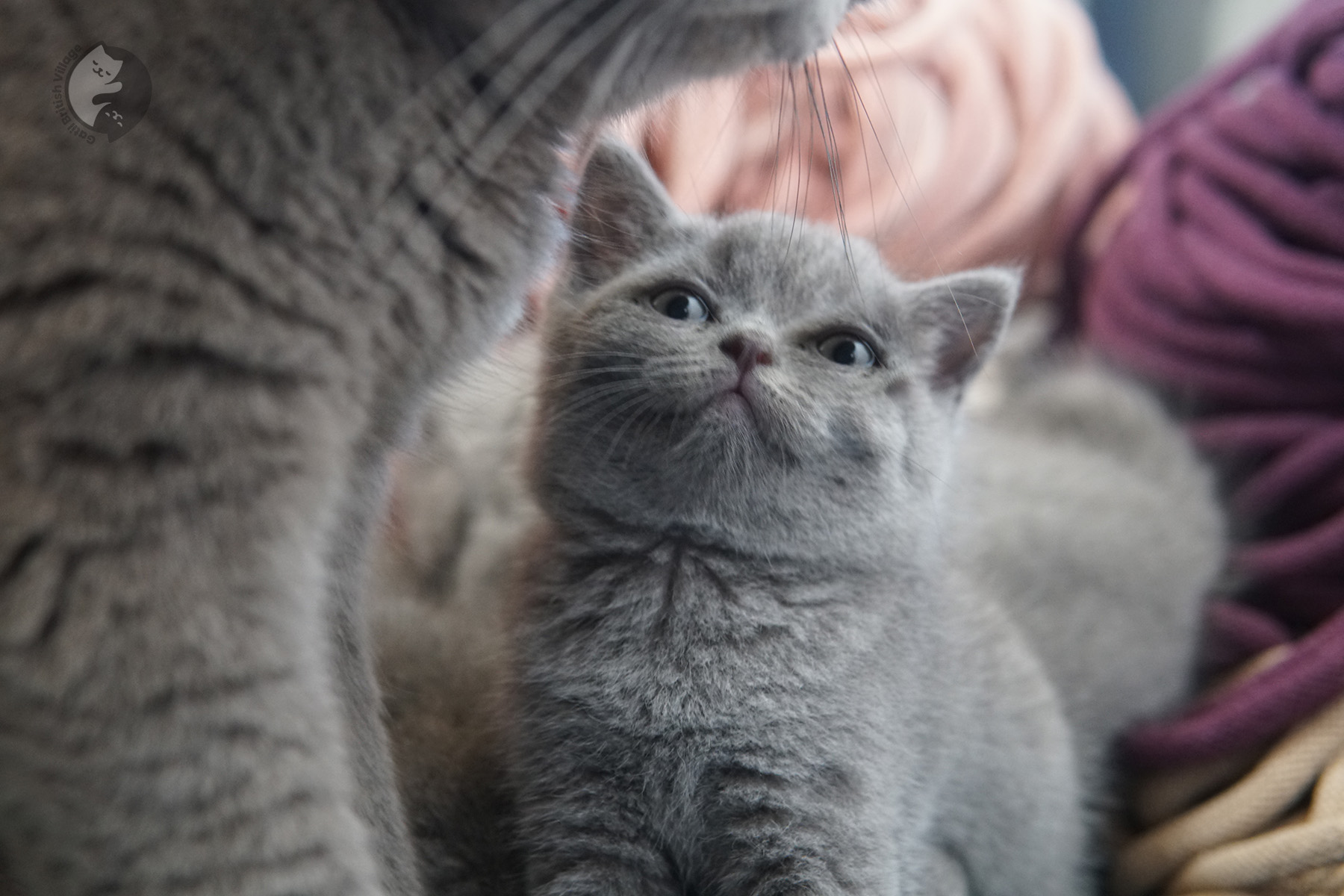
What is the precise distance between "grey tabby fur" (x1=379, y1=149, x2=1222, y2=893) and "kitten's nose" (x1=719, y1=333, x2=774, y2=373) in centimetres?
1

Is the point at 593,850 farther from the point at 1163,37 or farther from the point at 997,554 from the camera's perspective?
the point at 1163,37

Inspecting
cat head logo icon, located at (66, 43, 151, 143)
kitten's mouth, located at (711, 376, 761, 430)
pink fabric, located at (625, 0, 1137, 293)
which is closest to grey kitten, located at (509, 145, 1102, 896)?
kitten's mouth, located at (711, 376, 761, 430)

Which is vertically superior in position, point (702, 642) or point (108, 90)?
point (108, 90)

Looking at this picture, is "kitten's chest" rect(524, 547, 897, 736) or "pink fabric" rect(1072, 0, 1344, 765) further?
"pink fabric" rect(1072, 0, 1344, 765)

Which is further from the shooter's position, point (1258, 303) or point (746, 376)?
point (1258, 303)

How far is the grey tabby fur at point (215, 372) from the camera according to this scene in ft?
1.90

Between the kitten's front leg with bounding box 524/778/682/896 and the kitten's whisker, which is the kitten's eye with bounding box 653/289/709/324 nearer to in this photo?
the kitten's whisker

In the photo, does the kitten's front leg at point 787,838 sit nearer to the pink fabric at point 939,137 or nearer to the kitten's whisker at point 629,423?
the kitten's whisker at point 629,423

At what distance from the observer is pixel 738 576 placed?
80 centimetres

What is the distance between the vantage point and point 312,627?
2.16 ft

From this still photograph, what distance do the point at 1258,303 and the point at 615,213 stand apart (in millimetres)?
707

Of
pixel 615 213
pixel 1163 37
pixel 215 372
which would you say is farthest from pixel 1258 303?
pixel 1163 37

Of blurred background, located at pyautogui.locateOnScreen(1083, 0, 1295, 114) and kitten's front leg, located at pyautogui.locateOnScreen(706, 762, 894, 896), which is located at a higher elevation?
blurred background, located at pyautogui.locateOnScreen(1083, 0, 1295, 114)

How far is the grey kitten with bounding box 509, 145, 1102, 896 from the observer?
0.75 metres
